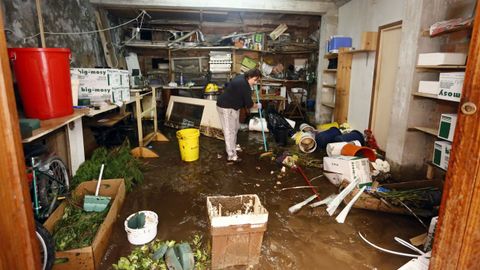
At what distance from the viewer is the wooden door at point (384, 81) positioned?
4043 millimetres

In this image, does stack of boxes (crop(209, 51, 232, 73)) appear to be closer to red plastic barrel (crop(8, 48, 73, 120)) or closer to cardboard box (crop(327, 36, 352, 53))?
Answer: cardboard box (crop(327, 36, 352, 53))

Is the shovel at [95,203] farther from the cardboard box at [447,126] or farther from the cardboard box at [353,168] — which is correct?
the cardboard box at [447,126]

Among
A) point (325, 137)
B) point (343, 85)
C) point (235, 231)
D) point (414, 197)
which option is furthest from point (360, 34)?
point (235, 231)

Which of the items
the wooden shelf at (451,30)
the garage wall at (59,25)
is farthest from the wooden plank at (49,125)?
the wooden shelf at (451,30)

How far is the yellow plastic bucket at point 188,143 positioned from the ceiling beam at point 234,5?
293 centimetres

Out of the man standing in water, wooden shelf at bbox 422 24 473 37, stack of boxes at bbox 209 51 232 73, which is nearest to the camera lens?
wooden shelf at bbox 422 24 473 37

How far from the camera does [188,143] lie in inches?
156

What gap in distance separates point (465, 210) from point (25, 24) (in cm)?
399

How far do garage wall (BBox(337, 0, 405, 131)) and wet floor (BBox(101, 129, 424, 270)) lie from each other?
1.84m

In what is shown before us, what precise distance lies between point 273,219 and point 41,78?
89.2 inches

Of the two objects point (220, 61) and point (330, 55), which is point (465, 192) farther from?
point (220, 61)

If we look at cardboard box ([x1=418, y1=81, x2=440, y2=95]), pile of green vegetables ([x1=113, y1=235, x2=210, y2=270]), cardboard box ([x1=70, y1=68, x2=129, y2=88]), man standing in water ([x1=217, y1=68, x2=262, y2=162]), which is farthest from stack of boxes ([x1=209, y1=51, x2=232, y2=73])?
pile of green vegetables ([x1=113, y1=235, x2=210, y2=270])

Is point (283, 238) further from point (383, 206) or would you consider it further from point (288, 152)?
point (288, 152)

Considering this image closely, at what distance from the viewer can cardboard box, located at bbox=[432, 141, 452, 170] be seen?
290 cm
